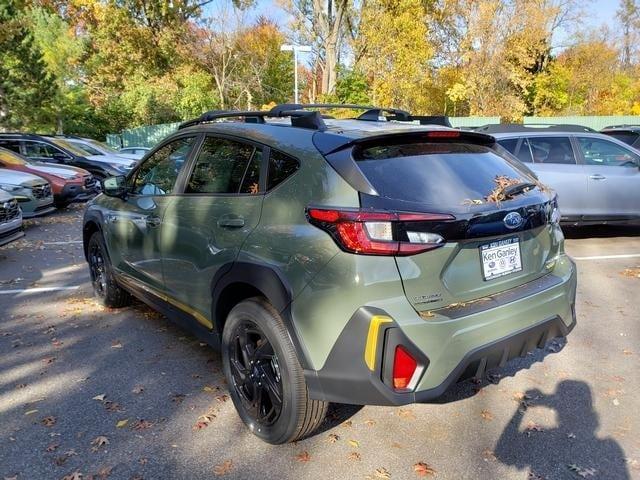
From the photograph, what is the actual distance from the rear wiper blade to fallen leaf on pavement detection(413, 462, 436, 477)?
1.50m

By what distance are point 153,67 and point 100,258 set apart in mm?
31994

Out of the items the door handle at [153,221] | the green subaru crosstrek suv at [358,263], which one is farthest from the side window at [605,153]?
the door handle at [153,221]

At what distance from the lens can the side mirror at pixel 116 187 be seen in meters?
4.42

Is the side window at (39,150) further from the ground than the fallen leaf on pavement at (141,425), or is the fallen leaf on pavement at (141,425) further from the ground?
the side window at (39,150)

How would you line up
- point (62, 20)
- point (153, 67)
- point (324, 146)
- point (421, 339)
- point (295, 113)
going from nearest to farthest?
point (421, 339)
point (324, 146)
point (295, 113)
point (153, 67)
point (62, 20)

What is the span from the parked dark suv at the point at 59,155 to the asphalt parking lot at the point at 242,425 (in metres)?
10.2

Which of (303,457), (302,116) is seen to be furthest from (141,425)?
(302,116)

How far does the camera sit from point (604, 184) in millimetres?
7578

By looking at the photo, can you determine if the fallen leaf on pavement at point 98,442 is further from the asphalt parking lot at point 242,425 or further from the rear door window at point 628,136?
the rear door window at point 628,136

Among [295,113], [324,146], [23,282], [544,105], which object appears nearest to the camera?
[324,146]

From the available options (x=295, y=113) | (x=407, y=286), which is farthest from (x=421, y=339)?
(x=295, y=113)

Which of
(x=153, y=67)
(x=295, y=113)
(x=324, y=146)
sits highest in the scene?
(x=153, y=67)

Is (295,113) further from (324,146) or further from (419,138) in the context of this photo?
(419,138)

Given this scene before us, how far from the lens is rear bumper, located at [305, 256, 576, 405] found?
226cm
